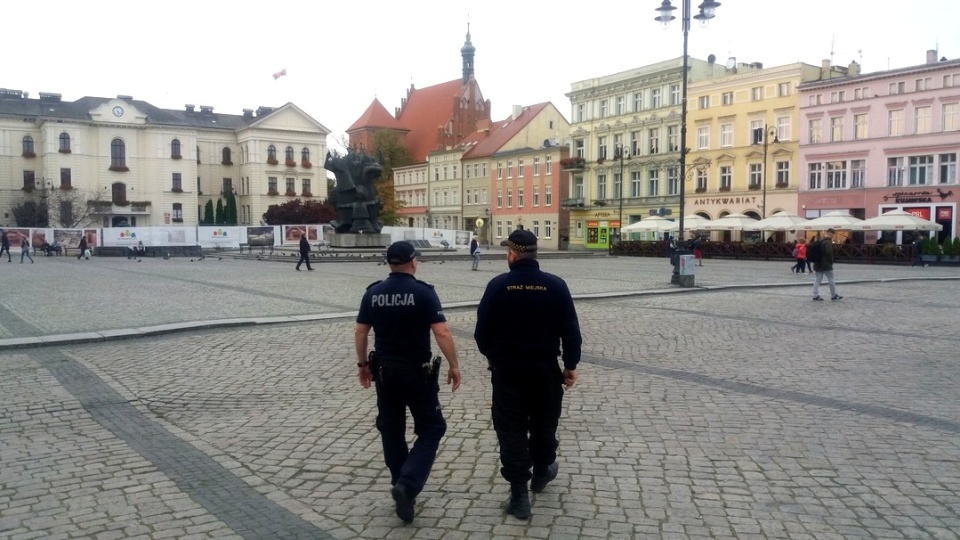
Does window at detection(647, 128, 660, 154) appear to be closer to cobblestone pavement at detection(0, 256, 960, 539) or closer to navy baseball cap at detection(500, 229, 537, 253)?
cobblestone pavement at detection(0, 256, 960, 539)

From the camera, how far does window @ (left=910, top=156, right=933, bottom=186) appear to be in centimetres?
Answer: 4716

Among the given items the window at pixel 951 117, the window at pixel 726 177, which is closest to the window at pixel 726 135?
the window at pixel 726 177

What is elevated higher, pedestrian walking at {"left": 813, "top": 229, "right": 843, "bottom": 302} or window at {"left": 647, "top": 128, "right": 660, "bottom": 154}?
window at {"left": 647, "top": 128, "right": 660, "bottom": 154}

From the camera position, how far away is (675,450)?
614 centimetres

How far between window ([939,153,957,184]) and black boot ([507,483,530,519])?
163 feet

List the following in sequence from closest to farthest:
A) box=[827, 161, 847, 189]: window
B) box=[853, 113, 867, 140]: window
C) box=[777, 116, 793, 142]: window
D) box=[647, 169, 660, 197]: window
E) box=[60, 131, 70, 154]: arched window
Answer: box=[853, 113, 867, 140]: window < box=[827, 161, 847, 189]: window < box=[777, 116, 793, 142]: window < box=[647, 169, 660, 197]: window < box=[60, 131, 70, 154]: arched window

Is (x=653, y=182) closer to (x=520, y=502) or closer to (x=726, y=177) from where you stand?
(x=726, y=177)

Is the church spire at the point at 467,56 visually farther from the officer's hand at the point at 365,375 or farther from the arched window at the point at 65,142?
the officer's hand at the point at 365,375

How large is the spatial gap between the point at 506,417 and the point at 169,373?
5.93 meters

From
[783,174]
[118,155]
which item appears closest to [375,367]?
[783,174]

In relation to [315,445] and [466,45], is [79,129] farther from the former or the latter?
[315,445]

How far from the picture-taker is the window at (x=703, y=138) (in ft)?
198

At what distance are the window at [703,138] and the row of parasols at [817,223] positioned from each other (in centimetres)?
1239

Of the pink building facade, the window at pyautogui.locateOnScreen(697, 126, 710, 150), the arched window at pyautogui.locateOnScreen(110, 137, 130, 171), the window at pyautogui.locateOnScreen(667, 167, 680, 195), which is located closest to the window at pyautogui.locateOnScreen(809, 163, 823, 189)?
the pink building facade
